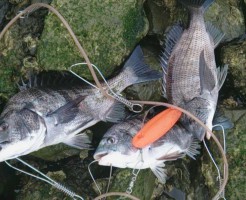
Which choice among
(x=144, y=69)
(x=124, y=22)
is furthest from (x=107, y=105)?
(x=124, y=22)

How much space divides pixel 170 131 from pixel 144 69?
73 centimetres

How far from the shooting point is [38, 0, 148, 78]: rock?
3893 mm

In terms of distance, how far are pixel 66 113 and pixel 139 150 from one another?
2.58 feet

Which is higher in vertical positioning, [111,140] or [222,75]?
[222,75]

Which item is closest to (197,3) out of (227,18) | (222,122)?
(227,18)

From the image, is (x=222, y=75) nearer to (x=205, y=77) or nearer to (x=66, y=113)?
(x=205, y=77)

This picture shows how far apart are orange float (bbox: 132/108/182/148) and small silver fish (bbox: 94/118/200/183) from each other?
0.22 feet

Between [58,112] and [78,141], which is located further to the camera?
[78,141]

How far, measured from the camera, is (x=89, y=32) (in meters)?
3.90

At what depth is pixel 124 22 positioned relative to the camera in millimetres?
3932

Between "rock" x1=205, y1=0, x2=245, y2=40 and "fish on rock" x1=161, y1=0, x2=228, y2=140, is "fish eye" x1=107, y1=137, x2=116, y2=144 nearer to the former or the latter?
"fish on rock" x1=161, y1=0, x2=228, y2=140

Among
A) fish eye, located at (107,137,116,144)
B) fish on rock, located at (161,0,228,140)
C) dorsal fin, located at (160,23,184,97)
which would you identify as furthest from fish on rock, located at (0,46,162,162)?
fish eye, located at (107,137,116,144)

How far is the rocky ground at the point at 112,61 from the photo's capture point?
3910 mm

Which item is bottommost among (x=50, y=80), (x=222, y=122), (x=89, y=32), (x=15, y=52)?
(x=222, y=122)
